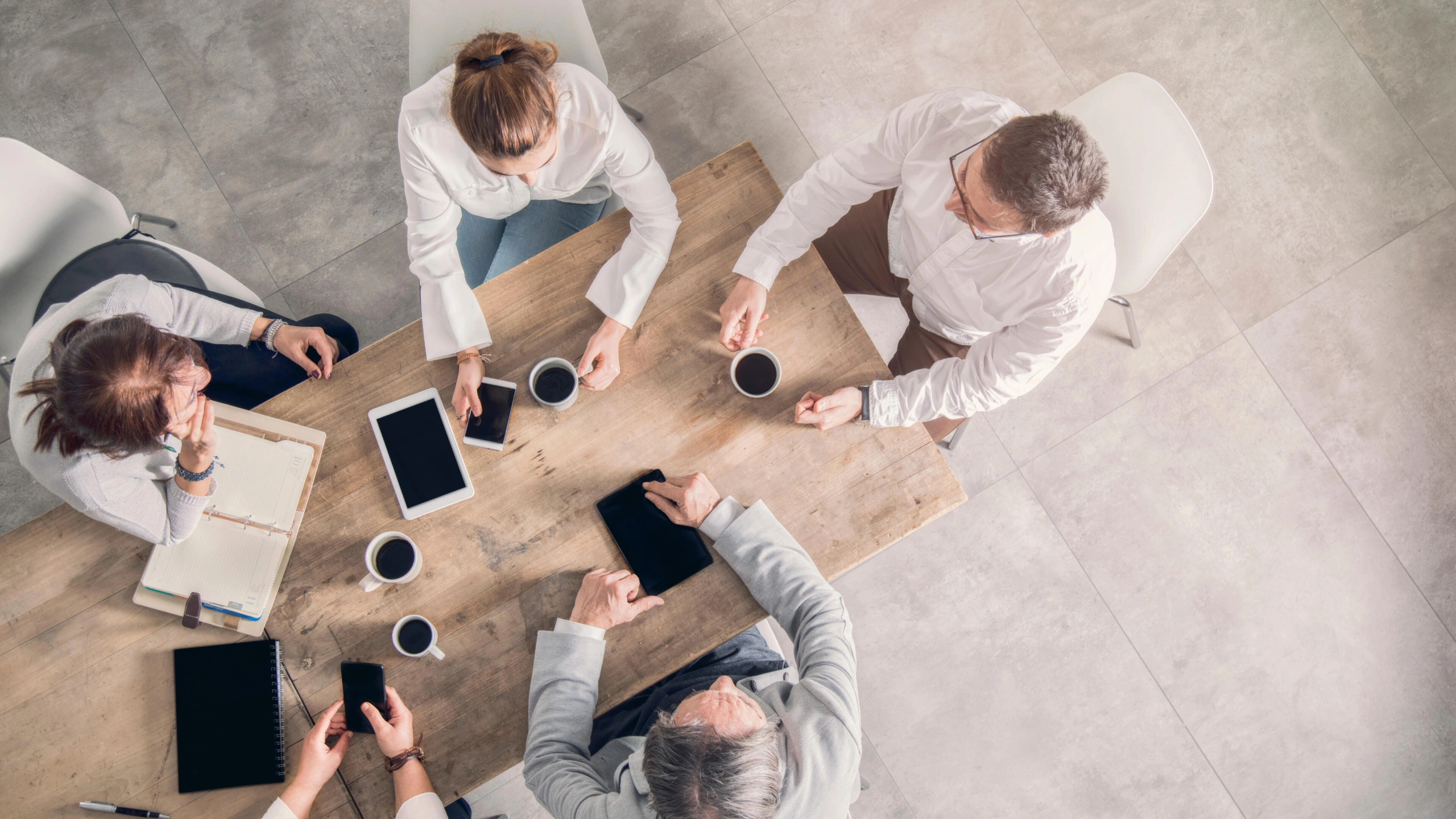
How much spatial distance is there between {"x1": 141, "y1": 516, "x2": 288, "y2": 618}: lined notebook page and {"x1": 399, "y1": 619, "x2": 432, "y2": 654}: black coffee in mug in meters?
0.27

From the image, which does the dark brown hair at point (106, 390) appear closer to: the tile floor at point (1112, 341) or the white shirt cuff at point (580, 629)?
the white shirt cuff at point (580, 629)

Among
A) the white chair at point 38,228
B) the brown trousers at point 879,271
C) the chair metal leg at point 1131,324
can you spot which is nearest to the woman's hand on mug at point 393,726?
the white chair at point 38,228

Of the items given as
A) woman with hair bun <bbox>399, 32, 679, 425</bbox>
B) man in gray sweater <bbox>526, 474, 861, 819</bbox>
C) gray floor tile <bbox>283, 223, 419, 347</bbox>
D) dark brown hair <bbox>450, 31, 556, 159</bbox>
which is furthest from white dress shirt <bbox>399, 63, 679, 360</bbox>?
gray floor tile <bbox>283, 223, 419, 347</bbox>

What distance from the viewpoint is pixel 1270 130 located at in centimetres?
245

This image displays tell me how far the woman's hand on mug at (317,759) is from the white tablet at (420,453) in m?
0.39

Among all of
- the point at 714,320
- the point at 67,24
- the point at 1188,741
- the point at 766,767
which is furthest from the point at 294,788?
the point at 67,24

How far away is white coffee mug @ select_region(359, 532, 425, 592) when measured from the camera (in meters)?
1.35

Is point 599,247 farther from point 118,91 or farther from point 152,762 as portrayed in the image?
point 118,91

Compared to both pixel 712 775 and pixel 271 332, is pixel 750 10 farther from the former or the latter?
pixel 712 775

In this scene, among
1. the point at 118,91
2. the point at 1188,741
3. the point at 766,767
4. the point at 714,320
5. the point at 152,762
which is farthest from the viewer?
the point at 118,91

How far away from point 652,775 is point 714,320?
0.85 m

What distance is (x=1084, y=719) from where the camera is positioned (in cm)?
223

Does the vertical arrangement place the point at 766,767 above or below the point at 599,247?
below

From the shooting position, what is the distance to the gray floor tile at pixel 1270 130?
94.3 inches
